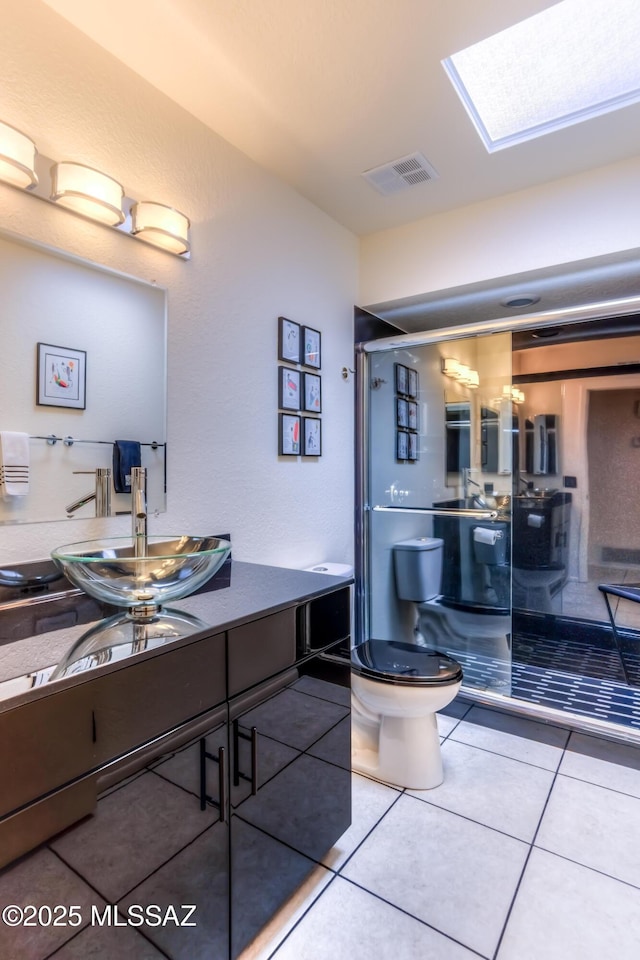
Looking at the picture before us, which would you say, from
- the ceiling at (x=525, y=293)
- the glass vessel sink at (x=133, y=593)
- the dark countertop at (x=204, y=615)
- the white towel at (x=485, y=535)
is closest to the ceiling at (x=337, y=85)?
the ceiling at (x=525, y=293)

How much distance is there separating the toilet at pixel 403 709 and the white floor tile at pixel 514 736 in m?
0.40

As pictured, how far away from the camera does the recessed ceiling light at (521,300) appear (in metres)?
2.54

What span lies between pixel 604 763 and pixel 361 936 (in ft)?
4.22

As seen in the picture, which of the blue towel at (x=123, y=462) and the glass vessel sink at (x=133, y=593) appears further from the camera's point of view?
the blue towel at (x=123, y=462)

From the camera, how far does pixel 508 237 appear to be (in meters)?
2.27

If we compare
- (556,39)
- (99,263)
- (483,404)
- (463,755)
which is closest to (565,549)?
(483,404)

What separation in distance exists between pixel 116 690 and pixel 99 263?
1197mm

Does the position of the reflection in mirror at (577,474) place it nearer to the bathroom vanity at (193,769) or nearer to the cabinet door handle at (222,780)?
the bathroom vanity at (193,769)

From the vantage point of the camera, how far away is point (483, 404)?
2.70 m

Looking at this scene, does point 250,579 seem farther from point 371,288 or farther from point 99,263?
point 371,288

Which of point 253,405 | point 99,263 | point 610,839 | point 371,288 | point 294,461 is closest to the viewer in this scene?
point 99,263

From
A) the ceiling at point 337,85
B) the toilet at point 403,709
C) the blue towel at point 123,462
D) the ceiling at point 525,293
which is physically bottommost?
the toilet at point 403,709

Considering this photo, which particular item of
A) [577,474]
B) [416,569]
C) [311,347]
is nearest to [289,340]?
[311,347]

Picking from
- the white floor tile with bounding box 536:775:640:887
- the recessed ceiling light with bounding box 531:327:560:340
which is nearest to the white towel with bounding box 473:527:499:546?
the white floor tile with bounding box 536:775:640:887
